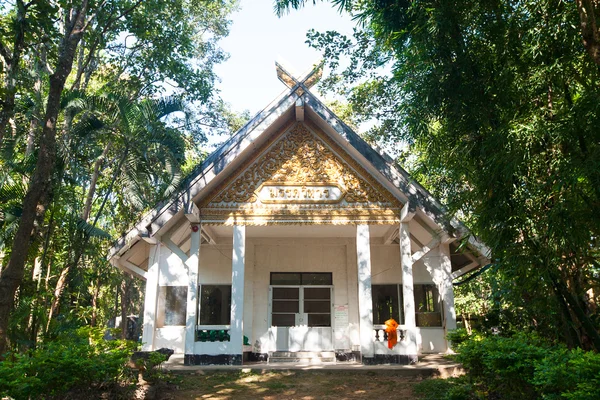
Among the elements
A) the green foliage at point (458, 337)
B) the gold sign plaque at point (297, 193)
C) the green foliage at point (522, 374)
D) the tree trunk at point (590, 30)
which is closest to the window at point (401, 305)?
the green foliage at point (458, 337)

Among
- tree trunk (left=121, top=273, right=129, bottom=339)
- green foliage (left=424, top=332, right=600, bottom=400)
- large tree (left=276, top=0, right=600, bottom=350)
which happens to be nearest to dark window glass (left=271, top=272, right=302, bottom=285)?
green foliage (left=424, top=332, right=600, bottom=400)

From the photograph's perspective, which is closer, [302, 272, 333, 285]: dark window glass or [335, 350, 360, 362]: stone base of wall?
[335, 350, 360, 362]: stone base of wall

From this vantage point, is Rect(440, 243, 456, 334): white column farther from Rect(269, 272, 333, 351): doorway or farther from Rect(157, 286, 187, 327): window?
Rect(157, 286, 187, 327): window

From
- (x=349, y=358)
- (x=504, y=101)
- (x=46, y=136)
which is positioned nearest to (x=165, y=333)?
(x=349, y=358)

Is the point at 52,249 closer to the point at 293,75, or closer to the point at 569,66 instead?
the point at 293,75

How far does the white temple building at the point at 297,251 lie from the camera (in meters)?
9.99

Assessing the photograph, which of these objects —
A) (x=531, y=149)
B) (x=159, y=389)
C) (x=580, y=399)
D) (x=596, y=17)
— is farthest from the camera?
(x=159, y=389)

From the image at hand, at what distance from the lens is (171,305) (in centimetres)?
1142

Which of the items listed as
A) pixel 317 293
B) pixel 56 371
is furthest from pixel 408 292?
pixel 56 371

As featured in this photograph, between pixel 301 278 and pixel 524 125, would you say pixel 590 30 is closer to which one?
pixel 524 125

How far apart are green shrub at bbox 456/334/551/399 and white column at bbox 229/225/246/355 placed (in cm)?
510

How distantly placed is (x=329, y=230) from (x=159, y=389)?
5.92 metres

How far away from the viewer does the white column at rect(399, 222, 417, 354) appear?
9.64 meters

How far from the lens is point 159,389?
6848 millimetres
